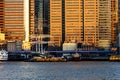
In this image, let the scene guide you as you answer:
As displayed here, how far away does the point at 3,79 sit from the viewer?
87.4 meters

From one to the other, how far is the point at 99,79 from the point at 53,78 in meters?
7.82

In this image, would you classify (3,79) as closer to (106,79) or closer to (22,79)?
(22,79)

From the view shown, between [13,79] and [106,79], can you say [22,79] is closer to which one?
[13,79]

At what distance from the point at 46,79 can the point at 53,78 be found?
9.29ft

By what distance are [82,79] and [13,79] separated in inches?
428

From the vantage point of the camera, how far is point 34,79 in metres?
88.0

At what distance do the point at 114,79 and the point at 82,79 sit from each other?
527 cm

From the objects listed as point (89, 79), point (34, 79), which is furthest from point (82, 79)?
point (34, 79)

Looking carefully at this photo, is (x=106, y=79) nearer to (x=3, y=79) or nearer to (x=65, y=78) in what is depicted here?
(x=65, y=78)

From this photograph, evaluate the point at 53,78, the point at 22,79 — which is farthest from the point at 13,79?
the point at 53,78

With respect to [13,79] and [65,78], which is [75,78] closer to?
[65,78]

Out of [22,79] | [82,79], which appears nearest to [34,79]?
[22,79]

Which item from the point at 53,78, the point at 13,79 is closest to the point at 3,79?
the point at 13,79

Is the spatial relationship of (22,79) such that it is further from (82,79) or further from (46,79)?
(82,79)
